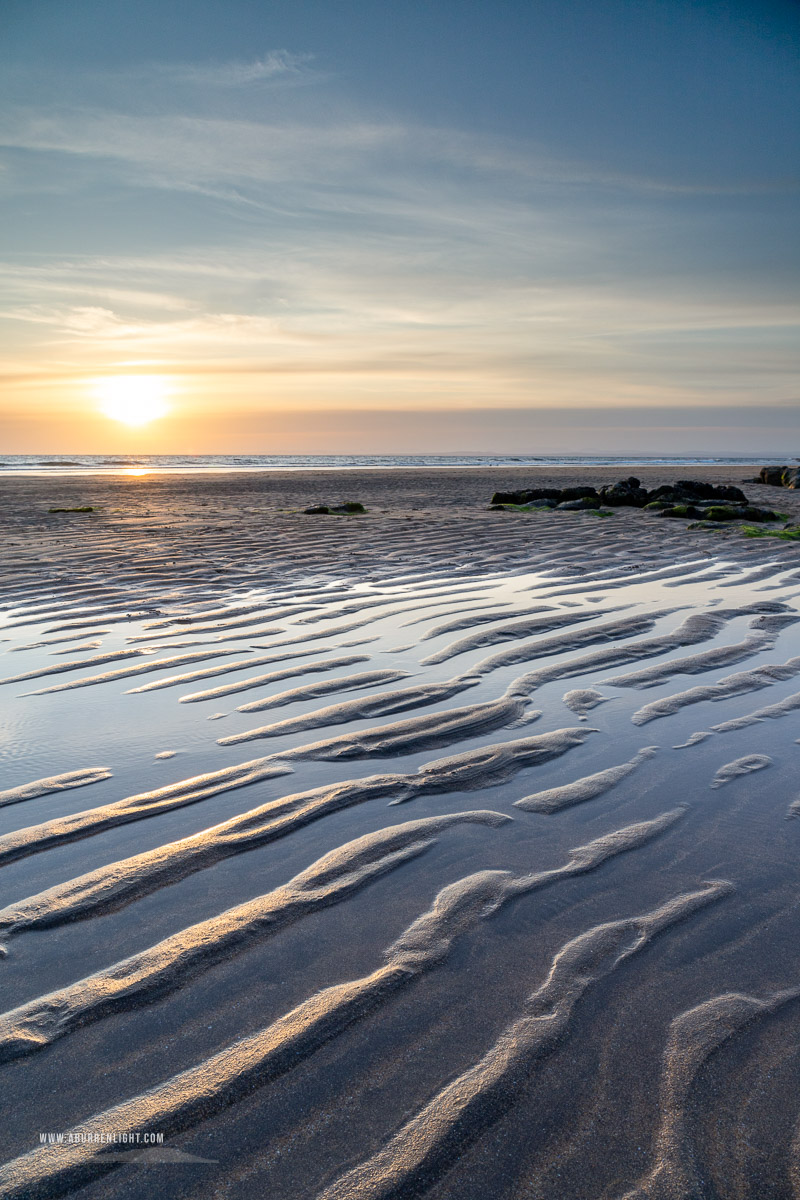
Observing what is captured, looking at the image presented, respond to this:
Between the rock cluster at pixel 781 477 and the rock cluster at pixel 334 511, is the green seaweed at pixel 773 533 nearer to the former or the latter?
the rock cluster at pixel 334 511

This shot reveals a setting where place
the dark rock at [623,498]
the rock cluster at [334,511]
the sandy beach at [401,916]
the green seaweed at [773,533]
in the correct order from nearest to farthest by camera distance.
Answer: the sandy beach at [401,916], the green seaweed at [773,533], the rock cluster at [334,511], the dark rock at [623,498]

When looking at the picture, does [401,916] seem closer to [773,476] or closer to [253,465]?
[773,476]

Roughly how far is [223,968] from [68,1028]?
0.38 metres

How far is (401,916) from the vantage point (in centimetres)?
224

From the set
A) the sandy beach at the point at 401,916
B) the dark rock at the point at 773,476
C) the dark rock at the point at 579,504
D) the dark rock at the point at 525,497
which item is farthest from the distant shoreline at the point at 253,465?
the sandy beach at the point at 401,916

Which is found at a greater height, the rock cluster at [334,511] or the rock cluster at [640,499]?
the rock cluster at [640,499]

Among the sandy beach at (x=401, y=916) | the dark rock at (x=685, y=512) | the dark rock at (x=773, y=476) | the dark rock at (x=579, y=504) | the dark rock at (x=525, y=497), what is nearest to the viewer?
the sandy beach at (x=401, y=916)

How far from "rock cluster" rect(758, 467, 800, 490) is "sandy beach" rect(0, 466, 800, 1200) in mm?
21683

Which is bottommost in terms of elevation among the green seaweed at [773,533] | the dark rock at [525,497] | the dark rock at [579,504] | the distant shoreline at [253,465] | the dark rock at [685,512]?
the green seaweed at [773,533]

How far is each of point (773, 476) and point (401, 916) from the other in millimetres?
27874

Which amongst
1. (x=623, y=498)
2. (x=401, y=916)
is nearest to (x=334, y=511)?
(x=623, y=498)

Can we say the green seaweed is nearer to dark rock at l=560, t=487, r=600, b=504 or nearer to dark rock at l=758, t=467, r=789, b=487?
dark rock at l=560, t=487, r=600, b=504

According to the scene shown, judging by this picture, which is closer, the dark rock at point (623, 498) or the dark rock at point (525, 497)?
the dark rock at point (623, 498)

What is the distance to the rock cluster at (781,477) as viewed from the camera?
2441cm
